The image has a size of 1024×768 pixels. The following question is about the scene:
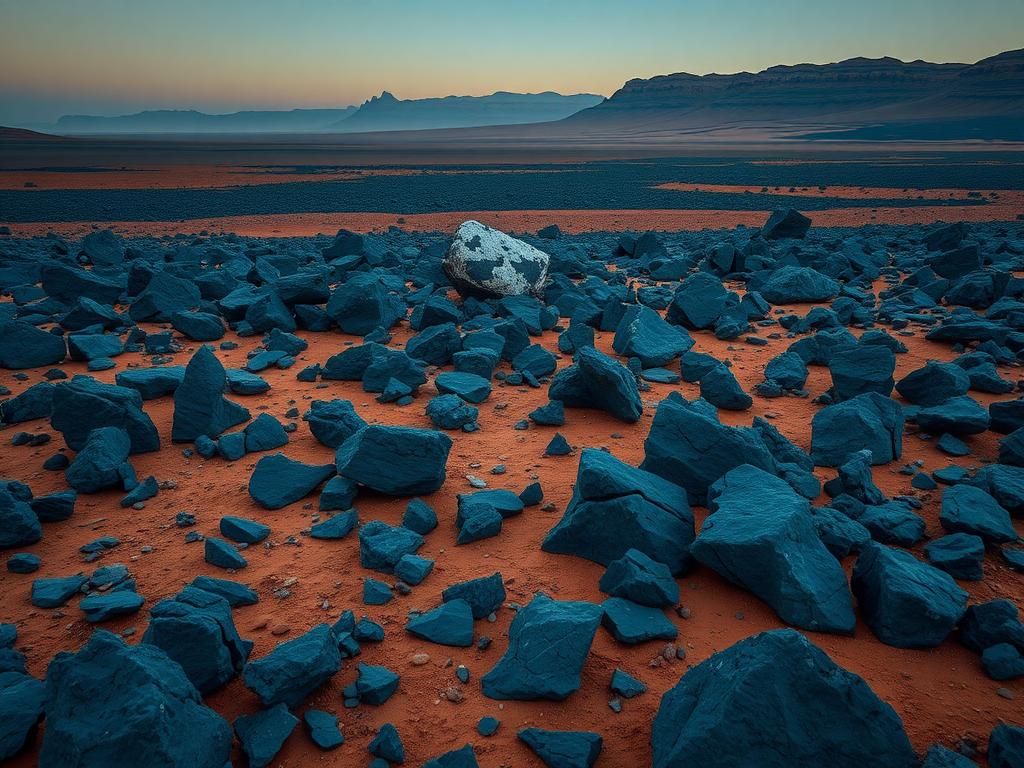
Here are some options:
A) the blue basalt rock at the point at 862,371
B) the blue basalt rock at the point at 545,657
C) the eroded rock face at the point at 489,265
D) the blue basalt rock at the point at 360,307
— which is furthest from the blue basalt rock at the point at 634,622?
the eroded rock face at the point at 489,265

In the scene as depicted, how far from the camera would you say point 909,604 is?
261 centimetres

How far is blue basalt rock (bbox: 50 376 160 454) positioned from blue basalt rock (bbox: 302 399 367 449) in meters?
1.04

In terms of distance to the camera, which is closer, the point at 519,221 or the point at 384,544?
the point at 384,544

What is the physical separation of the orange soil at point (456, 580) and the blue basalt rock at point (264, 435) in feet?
0.35

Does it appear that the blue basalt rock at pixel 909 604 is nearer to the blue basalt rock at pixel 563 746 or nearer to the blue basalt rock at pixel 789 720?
the blue basalt rock at pixel 789 720

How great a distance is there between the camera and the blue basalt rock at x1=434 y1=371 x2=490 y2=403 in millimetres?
5199

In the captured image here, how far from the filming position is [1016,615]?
8.43ft

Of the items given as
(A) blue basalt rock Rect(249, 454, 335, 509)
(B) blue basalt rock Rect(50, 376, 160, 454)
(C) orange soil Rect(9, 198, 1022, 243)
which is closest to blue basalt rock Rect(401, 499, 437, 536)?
(A) blue basalt rock Rect(249, 454, 335, 509)

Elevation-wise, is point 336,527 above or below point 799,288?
below

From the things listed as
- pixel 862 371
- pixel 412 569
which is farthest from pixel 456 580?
pixel 862 371

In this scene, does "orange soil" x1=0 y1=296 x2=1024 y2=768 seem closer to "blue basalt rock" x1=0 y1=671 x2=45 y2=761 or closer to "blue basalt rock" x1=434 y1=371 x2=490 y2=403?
"blue basalt rock" x1=0 y1=671 x2=45 y2=761

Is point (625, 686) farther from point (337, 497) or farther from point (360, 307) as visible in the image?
point (360, 307)

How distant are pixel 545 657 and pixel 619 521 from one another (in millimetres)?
846

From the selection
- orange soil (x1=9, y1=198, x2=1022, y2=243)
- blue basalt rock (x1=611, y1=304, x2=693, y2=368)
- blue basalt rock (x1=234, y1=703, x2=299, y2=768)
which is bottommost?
blue basalt rock (x1=234, y1=703, x2=299, y2=768)
